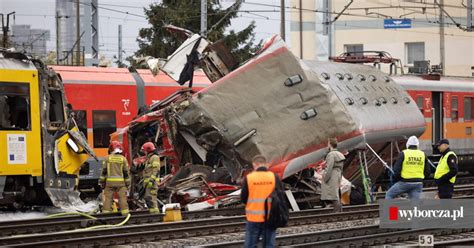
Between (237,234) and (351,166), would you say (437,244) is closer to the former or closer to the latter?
(237,234)

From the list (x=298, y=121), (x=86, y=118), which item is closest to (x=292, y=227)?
(x=298, y=121)

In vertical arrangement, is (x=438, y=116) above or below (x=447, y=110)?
below

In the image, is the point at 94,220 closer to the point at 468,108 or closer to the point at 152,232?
the point at 152,232

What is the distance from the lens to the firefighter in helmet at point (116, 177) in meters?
17.4

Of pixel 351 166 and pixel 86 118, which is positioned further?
pixel 86 118

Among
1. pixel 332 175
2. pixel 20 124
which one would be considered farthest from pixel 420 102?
pixel 20 124

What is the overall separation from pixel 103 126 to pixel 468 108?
1199 centimetres

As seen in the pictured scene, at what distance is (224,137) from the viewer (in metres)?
19.0

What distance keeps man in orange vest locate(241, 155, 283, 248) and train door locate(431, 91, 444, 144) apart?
18070 mm

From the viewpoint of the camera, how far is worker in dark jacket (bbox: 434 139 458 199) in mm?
15820

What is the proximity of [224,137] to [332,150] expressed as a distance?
2.45 m

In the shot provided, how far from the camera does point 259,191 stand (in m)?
11.1

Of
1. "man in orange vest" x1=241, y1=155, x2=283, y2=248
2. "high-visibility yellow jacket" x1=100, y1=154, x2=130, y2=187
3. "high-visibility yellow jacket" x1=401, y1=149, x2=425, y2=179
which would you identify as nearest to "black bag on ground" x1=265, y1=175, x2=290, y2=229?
"man in orange vest" x1=241, y1=155, x2=283, y2=248

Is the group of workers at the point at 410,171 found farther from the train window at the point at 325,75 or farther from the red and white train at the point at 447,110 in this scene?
the red and white train at the point at 447,110
